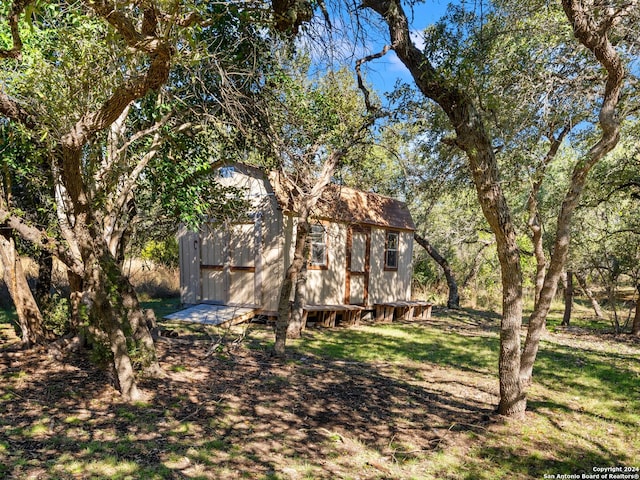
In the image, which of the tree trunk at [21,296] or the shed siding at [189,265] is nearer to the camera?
the tree trunk at [21,296]

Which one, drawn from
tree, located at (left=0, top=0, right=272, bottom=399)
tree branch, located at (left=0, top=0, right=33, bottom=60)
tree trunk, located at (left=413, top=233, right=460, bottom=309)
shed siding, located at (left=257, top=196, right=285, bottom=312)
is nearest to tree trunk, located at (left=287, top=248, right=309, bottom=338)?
shed siding, located at (left=257, top=196, right=285, bottom=312)

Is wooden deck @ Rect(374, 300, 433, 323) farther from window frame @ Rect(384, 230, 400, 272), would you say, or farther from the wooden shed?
window frame @ Rect(384, 230, 400, 272)

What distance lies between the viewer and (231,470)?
3.28 meters

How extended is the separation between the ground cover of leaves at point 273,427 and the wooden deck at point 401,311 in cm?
601

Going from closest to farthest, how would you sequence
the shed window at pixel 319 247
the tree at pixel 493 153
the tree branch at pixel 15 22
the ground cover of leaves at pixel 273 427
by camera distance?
the tree branch at pixel 15 22 < the ground cover of leaves at pixel 273 427 < the tree at pixel 493 153 < the shed window at pixel 319 247

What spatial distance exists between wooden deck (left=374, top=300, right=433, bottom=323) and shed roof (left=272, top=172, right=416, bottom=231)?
8.00 ft

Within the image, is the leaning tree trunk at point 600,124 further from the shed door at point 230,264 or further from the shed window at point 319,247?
the shed door at point 230,264

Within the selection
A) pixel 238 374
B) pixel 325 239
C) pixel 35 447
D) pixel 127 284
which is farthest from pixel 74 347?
pixel 325 239

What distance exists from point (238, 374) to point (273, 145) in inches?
137

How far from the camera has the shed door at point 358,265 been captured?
38.5 ft

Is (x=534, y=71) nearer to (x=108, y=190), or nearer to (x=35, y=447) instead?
(x=108, y=190)

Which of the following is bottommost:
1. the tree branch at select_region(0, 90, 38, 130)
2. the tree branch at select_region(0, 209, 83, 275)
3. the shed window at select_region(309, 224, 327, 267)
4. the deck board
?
the deck board

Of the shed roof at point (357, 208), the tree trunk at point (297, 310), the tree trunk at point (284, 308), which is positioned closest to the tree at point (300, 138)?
the tree trunk at point (284, 308)

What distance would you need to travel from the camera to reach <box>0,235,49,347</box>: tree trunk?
620 centimetres
